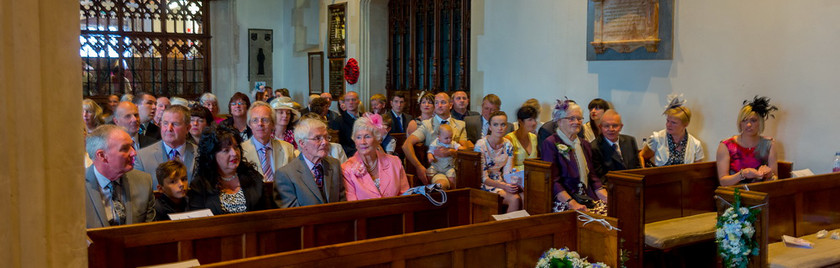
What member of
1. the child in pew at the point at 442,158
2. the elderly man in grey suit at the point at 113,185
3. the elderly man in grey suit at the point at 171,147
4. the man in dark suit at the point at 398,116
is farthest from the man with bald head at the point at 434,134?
the elderly man in grey suit at the point at 113,185

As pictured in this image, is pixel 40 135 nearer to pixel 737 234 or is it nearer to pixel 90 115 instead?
pixel 737 234

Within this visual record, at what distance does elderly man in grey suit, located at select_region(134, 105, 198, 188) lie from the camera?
4.76 meters

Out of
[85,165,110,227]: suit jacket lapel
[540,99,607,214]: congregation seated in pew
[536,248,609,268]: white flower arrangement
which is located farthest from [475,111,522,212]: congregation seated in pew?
[85,165,110,227]: suit jacket lapel

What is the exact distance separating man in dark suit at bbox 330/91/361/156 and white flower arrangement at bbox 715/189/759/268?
12.8 feet

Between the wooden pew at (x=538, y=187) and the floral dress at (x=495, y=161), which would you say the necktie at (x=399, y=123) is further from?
the wooden pew at (x=538, y=187)

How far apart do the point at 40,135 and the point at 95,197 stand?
2145 mm

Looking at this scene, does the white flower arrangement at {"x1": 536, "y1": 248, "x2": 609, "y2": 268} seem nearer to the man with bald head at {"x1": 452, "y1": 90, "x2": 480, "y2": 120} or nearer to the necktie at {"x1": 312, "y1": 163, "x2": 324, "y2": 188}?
the necktie at {"x1": 312, "y1": 163, "x2": 324, "y2": 188}

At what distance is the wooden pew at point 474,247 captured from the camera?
109 inches

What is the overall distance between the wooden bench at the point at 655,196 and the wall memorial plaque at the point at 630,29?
2069mm

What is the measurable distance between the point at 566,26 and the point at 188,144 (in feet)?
16.4

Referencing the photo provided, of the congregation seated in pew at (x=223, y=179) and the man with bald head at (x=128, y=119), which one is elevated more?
the man with bald head at (x=128, y=119)

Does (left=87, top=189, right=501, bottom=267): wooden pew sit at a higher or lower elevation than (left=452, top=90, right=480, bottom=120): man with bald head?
lower

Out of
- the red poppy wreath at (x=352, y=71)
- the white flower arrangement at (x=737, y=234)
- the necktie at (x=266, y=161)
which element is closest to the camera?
the white flower arrangement at (x=737, y=234)

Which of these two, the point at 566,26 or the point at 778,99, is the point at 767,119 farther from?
the point at 566,26
